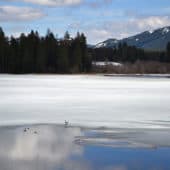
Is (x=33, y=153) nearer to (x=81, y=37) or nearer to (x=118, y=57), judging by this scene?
(x=81, y=37)

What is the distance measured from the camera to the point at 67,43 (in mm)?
116562

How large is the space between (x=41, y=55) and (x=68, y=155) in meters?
Result: 97.3

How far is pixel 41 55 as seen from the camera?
107 meters

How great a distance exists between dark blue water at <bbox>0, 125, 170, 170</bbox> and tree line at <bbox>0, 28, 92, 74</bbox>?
91.1 m

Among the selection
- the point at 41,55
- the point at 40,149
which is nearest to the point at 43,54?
the point at 41,55

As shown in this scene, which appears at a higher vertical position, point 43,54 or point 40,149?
point 43,54

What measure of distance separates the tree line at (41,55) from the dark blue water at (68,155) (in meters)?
91.1

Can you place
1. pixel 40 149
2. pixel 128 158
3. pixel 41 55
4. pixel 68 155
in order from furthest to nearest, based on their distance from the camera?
pixel 41 55
pixel 40 149
pixel 68 155
pixel 128 158

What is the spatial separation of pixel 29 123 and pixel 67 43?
10151 cm

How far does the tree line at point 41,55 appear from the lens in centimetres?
10431

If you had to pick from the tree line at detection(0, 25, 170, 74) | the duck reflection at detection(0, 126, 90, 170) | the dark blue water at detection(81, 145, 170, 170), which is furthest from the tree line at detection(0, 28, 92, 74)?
the dark blue water at detection(81, 145, 170, 170)

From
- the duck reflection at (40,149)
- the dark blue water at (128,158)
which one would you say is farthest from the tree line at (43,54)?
the dark blue water at (128,158)

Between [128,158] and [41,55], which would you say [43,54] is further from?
[128,158]

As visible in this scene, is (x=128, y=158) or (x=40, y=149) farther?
(x=40, y=149)
